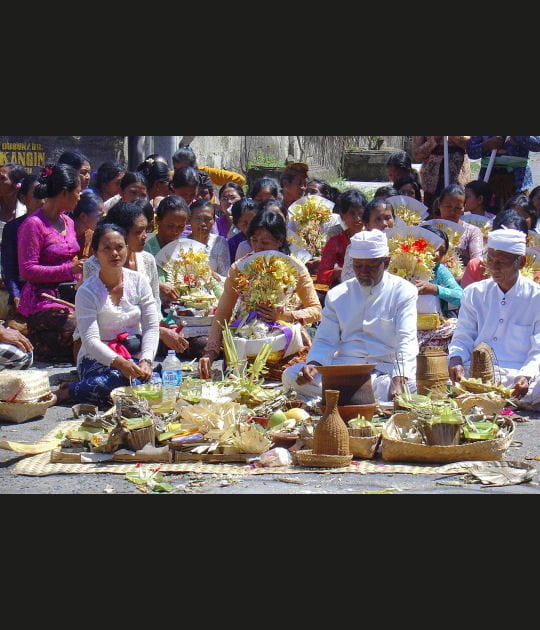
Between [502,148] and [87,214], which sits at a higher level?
[502,148]

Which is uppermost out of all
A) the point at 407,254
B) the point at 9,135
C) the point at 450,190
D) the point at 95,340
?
the point at 9,135

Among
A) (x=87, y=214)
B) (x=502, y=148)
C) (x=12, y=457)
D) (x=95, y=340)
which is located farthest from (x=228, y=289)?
(x=502, y=148)

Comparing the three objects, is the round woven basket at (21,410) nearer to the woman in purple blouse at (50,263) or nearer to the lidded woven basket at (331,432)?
the woman in purple blouse at (50,263)

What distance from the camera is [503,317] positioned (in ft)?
23.8

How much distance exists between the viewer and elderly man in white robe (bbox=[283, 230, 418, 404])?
6.83 metres

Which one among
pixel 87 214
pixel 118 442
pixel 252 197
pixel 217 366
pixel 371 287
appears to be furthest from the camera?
pixel 252 197

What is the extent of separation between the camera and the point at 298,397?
7.16m

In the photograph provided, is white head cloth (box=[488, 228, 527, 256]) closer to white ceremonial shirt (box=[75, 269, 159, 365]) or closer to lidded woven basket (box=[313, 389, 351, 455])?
lidded woven basket (box=[313, 389, 351, 455])

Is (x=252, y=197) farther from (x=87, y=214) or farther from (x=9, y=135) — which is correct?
(x=9, y=135)

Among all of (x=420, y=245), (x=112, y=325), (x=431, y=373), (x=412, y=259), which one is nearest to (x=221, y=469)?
(x=431, y=373)

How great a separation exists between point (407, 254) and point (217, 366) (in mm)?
1902

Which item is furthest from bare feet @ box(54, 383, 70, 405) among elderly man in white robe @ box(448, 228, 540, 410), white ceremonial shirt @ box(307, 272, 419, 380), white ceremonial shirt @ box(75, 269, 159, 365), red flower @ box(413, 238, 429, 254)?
red flower @ box(413, 238, 429, 254)

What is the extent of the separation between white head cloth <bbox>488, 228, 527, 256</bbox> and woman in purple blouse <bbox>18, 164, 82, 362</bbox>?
3.47 meters

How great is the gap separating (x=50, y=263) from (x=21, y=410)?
6.46 ft
